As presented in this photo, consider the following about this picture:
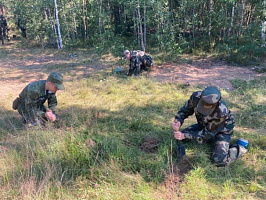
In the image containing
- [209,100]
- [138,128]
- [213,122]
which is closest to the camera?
[209,100]

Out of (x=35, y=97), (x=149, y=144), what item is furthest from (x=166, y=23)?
(x=149, y=144)

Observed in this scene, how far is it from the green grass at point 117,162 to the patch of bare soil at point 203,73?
228cm

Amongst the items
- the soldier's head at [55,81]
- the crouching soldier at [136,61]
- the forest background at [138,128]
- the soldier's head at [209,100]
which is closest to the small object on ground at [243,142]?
the forest background at [138,128]

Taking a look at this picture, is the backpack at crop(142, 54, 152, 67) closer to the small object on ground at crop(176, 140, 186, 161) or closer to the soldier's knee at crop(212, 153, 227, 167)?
the small object on ground at crop(176, 140, 186, 161)

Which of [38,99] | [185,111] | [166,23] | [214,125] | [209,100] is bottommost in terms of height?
[214,125]

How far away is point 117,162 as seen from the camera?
8.94ft

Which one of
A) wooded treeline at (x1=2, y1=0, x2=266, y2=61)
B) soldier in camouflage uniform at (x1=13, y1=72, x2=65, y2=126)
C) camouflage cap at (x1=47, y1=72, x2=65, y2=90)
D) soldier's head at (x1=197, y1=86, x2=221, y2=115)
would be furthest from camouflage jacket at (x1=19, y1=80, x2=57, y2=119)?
wooded treeline at (x1=2, y1=0, x2=266, y2=61)

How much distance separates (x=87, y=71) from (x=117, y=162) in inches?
246

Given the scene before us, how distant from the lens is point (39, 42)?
1495cm

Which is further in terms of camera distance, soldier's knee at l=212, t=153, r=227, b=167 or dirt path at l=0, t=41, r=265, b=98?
dirt path at l=0, t=41, r=265, b=98

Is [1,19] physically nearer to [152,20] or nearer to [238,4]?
[152,20]

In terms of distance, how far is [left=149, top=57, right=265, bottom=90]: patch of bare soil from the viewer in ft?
21.7

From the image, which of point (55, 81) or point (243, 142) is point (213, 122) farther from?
point (55, 81)

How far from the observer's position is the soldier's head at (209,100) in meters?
2.66
